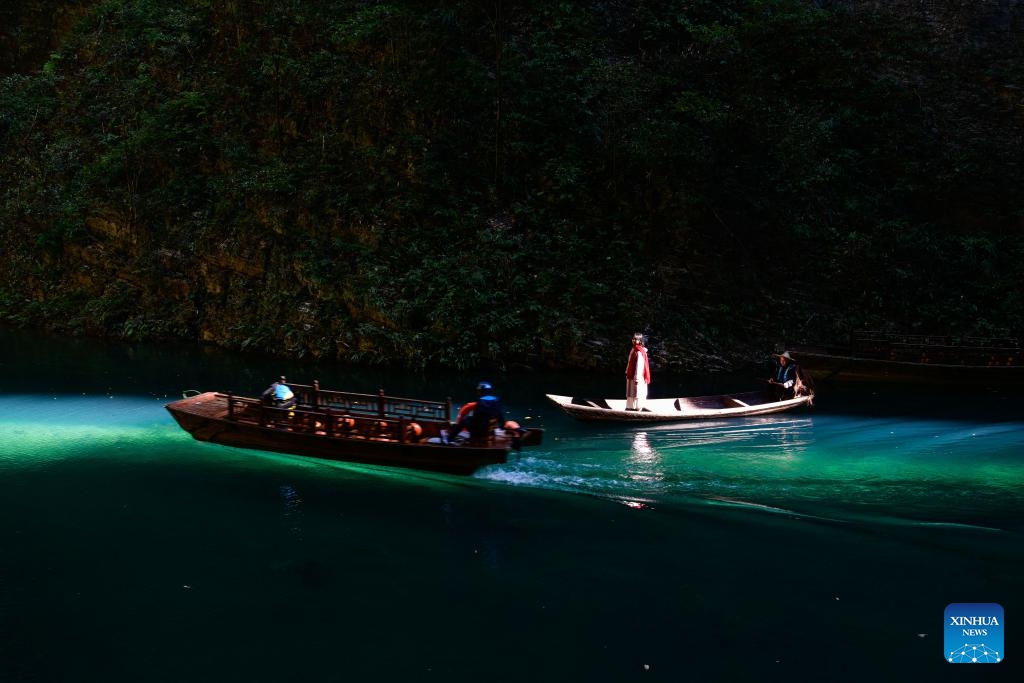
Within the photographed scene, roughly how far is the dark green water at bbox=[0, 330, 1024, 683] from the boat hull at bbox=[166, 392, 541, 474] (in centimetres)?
37

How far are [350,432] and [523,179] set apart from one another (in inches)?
708

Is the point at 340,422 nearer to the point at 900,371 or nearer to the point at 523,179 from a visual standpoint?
the point at 900,371

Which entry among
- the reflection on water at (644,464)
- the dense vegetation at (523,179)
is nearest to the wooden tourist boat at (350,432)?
the reflection on water at (644,464)

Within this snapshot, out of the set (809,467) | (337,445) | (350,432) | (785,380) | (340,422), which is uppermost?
(785,380)

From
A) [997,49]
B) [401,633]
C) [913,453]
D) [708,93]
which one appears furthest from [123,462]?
[997,49]

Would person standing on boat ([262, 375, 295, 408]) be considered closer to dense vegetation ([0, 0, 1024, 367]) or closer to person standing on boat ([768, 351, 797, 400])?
dense vegetation ([0, 0, 1024, 367])

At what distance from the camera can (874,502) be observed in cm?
1373

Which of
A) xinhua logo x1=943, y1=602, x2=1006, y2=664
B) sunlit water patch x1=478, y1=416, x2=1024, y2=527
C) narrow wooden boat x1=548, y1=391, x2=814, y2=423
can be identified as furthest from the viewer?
narrow wooden boat x1=548, y1=391, x2=814, y2=423

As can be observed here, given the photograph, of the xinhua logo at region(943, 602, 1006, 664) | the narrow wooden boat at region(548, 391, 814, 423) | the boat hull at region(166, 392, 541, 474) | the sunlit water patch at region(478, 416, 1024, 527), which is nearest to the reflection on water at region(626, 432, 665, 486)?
the sunlit water patch at region(478, 416, 1024, 527)

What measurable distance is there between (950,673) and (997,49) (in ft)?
119

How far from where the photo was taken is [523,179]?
3188 cm

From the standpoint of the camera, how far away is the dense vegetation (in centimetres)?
2861

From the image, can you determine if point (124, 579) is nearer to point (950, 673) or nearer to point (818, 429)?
point (950, 673)

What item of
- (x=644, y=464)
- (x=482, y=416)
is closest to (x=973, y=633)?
(x=644, y=464)
